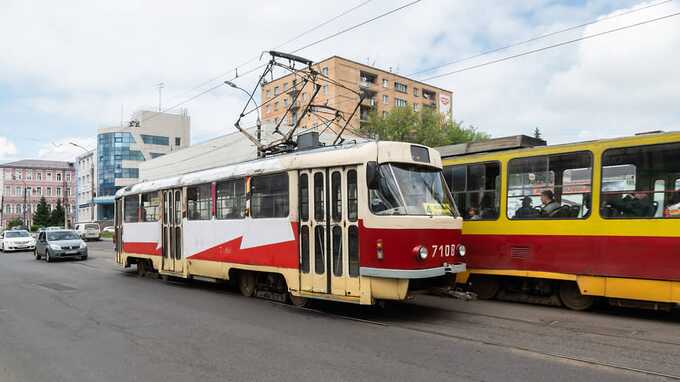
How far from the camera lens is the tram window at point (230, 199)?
1049cm

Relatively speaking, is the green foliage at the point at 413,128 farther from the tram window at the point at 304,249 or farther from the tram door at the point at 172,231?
the tram window at the point at 304,249

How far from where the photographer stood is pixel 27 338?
7383 millimetres

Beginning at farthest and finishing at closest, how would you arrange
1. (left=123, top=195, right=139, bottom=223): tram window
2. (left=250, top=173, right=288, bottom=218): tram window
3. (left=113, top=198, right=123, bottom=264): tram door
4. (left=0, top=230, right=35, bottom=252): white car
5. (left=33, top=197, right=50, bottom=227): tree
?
(left=33, top=197, right=50, bottom=227): tree
(left=0, top=230, right=35, bottom=252): white car
(left=113, top=198, right=123, bottom=264): tram door
(left=123, top=195, right=139, bottom=223): tram window
(left=250, top=173, right=288, bottom=218): tram window

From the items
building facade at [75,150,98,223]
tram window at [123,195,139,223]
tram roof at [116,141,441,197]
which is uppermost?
building facade at [75,150,98,223]

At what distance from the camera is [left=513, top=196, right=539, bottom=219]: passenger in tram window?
30.7 ft

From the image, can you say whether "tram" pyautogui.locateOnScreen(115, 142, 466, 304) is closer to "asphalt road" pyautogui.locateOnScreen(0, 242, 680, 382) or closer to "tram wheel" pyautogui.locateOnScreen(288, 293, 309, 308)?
"tram wheel" pyautogui.locateOnScreen(288, 293, 309, 308)

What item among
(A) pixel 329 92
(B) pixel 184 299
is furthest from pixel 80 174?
(B) pixel 184 299

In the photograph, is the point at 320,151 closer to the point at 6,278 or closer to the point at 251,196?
the point at 251,196

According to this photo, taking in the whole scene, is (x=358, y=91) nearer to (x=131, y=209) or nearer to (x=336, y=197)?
(x=131, y=209)

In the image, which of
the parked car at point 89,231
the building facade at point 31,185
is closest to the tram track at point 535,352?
the parked car at point 89,231

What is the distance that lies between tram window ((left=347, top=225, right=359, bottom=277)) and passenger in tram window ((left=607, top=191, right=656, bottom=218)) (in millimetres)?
4146

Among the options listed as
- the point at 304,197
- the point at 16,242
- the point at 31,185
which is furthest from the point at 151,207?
the point at 31,185

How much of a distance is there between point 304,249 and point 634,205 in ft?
17.4

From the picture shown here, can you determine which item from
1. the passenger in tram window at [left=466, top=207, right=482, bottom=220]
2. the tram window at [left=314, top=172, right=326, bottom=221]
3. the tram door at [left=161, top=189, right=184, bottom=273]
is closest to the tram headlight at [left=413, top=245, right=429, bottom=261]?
the tram window at [left=314, top=172, right=326, bottom=221]
